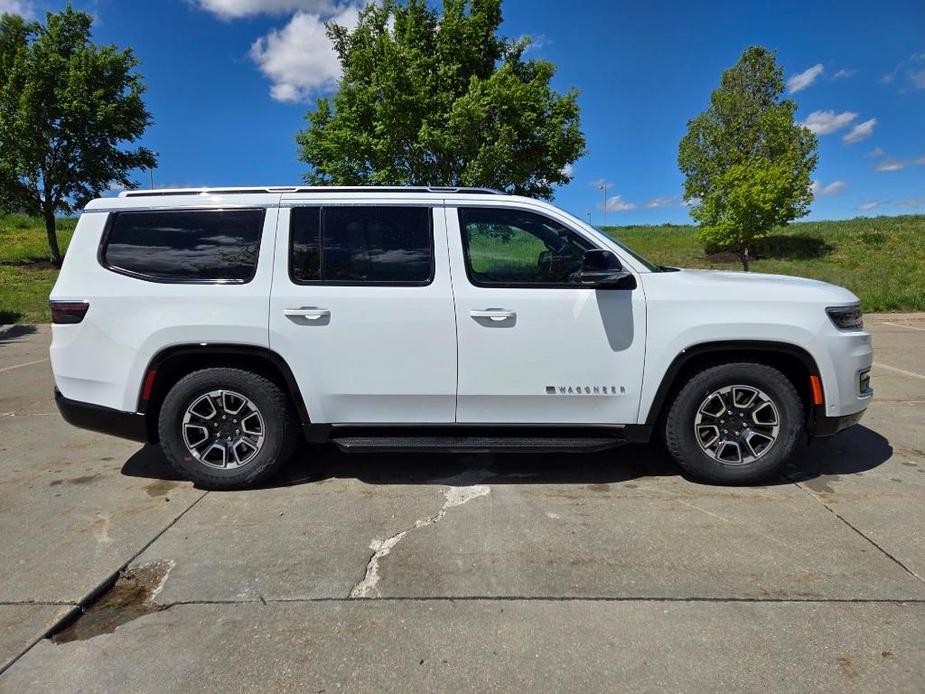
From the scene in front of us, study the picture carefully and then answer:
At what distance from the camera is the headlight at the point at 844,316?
363cm

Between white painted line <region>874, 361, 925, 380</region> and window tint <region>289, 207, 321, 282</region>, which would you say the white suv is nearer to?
window tint <region>289, 207, 321, 282</region>

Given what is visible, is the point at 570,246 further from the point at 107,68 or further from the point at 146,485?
the point at 107,68

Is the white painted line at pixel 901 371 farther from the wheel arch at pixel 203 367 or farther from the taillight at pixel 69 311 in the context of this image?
the taillight at pixel 69 311

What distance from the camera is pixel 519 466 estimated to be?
430 cm

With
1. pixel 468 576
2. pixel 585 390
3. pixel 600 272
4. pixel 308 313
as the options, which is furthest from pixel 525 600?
pixel 308 313

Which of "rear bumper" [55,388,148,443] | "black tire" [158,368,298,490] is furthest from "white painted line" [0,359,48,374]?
"black tire" [158,368,298,490]

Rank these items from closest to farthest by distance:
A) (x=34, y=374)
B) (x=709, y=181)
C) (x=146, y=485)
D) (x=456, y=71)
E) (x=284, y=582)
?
(x=284, y=582) → (x=146, y=485) → (x=34, y=374) → (x=456, y=71) → (x=709, y=181)

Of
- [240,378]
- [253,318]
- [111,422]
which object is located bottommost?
[111,422]

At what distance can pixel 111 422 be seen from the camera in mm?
3791

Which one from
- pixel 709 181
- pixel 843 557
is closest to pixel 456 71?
pixel 709 181

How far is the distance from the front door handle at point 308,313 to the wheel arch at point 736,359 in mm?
2151

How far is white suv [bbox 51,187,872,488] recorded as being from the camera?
3627mm

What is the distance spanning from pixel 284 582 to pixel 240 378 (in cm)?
146

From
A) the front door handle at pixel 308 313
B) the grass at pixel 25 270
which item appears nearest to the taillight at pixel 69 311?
the front door handle at pixel 308 313
